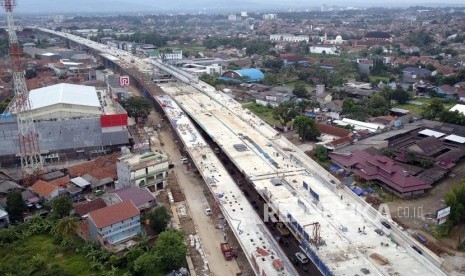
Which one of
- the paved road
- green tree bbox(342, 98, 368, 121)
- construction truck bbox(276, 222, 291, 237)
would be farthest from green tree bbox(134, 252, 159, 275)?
green tree bbox(342, 98, 368, 121)

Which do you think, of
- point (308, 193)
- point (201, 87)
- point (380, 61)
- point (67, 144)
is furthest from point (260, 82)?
point (308, 193)

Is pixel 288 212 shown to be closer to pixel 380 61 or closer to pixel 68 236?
pixel 68 236

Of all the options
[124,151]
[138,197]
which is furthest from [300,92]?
[138,197]

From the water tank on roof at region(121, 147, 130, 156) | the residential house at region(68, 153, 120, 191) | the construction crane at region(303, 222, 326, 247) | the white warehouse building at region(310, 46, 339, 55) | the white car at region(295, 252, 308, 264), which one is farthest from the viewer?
the white warehouse building at region(310, 46, 339, 55)

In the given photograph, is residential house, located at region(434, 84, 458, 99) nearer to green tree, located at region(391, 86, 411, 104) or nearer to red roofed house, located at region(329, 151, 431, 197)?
green tree, located at region(391, 86, 411, 104)

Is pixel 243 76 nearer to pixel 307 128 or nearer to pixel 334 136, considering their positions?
pixel 334 136

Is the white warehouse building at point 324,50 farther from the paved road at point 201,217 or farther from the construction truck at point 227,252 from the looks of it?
the construction truck at point 227,252

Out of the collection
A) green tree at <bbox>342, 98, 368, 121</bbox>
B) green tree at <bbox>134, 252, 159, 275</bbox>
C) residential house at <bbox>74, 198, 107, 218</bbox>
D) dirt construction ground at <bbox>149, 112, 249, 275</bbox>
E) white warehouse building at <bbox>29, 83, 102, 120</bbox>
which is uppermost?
white warehouse building at <bbox>29, 83, 102, 120</bbox>
